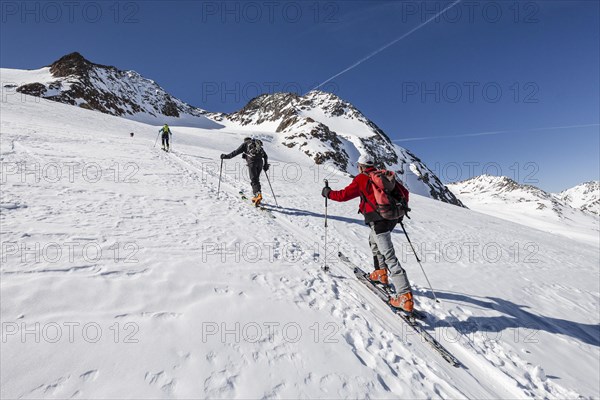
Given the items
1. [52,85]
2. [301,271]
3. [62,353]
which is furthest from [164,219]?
[52,85]

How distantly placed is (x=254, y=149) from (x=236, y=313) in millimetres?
7617

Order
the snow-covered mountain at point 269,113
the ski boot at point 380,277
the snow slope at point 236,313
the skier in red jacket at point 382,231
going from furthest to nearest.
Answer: the snow-covered mountain at point 269,113, the ski boot at point 380,277, the skier in red jacket at point 382,231, the snow slope at point 236,313

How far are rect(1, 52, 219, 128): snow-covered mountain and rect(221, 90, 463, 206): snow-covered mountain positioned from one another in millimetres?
37647

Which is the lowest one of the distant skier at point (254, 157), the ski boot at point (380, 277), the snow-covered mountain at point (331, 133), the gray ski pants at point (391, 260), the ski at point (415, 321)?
the ski at point (415, 321)

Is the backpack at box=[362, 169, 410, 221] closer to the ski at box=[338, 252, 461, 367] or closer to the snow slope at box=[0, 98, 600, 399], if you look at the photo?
the ski at box=[338, 252, 461, 367]

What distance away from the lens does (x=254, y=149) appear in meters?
10.7

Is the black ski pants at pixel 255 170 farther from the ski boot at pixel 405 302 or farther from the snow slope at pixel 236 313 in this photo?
the ski boot at pixel 405 302

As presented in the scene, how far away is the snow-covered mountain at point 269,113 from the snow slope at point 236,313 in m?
74.7

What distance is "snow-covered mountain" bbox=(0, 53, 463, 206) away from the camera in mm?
96812

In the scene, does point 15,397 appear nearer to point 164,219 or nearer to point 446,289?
point 164,219

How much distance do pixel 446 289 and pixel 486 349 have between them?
198 cm

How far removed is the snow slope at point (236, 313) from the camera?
292cm

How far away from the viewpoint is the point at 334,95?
183 metres

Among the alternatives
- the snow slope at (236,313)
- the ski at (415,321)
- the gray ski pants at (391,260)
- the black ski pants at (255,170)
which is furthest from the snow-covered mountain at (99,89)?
the gray ski pants at (391,260)
